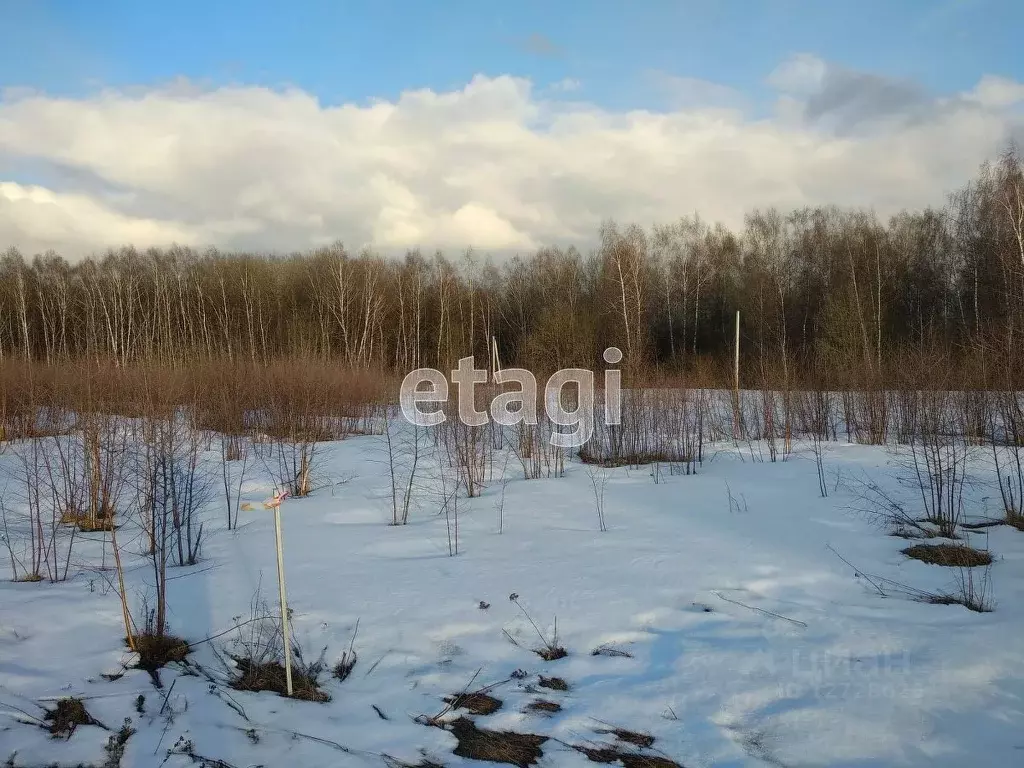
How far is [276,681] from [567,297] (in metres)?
30.8

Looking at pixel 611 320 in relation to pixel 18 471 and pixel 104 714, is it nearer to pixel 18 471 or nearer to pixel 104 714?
pixel 18 471

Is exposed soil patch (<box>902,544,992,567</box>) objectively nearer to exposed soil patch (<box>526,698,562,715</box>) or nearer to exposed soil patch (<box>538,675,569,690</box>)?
exposed soil patch (<box>538,675,569,690</box>)

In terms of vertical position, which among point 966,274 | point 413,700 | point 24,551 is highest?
point 966,274

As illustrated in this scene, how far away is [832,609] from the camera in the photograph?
4.76 meters

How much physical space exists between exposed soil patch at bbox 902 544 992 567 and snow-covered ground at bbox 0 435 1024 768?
149 mm

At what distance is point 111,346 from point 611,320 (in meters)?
21.4

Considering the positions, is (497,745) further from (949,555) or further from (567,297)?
(567,297)

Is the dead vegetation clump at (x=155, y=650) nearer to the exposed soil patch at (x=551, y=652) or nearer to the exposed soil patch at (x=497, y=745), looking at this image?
the exposed soil patch at (x=497, y=745)

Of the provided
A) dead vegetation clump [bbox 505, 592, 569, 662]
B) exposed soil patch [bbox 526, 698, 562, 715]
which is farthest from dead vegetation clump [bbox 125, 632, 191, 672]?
exposed soil patch [bbox 526, 698, 562, 715]

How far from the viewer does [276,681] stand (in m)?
3.97

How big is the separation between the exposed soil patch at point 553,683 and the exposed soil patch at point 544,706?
155 mm

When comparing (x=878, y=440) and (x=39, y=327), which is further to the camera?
(x=39, y=327)

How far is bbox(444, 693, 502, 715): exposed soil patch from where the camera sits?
3701 mm

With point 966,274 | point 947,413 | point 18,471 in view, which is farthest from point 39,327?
point 966,274
